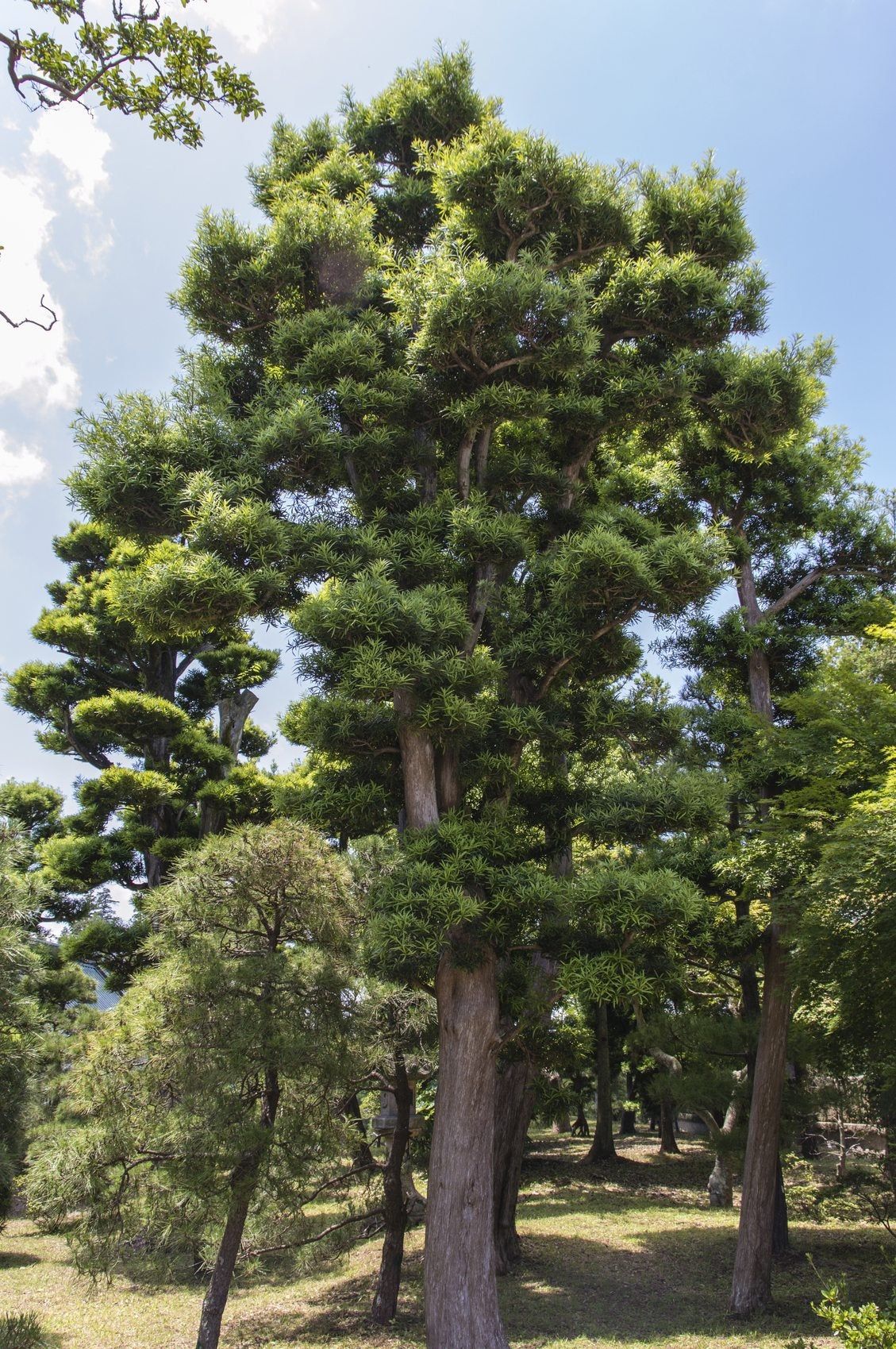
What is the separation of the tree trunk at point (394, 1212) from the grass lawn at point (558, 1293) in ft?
0.59

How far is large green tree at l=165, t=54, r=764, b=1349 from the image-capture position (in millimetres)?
5859

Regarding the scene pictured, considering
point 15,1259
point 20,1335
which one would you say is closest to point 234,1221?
point 20,1335

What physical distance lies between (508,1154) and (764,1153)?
271 centimetres

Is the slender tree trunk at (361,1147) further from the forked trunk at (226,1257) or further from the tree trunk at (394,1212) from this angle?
the forked trunk at (226,1257)

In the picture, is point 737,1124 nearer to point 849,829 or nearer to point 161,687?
point 849,829

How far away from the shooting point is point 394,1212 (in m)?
7.69

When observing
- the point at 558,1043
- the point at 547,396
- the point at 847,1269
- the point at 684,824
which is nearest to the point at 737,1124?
the point at 847,1269

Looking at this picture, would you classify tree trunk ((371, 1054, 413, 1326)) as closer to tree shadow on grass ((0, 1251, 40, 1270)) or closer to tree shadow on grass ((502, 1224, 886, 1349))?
tree shadow on grass ((502, 1224, 886, 1349))

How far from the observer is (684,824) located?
652cm

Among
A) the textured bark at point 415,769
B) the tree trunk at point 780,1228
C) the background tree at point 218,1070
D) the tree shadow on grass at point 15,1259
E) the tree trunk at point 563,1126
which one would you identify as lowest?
the tree shadow on grass at point 15,1259

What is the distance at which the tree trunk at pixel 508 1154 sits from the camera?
9102mm

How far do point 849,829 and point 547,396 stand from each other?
13.8 ft

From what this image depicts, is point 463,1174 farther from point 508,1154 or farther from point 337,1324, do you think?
point 508,1154

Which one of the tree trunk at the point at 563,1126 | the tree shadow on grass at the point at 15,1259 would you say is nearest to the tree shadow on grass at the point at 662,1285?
the tree shadow on grass at the point at 15,1259
